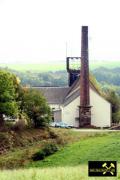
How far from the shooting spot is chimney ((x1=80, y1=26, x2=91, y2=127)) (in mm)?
68312

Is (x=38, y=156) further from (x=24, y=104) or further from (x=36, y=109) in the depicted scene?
(x=24, y=104)

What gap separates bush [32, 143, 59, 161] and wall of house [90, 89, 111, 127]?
25462 mm

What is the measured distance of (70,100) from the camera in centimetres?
7162

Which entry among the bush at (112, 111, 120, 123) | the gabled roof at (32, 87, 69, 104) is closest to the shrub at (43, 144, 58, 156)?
the bush at (112, 111, 120, 123)

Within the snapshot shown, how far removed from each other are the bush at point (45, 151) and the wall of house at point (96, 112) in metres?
25.3

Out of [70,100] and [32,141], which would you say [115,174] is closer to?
[32,141]

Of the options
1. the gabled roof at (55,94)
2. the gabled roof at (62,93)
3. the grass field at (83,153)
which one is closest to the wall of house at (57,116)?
the gabled roof at (62,93)

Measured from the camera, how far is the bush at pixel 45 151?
41469 millimetres

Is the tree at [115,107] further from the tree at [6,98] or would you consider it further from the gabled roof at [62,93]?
the tree at [6,98]

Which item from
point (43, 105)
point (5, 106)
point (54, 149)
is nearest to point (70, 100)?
point (43, 105)

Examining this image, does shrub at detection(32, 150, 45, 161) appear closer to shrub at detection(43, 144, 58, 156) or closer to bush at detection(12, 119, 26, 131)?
shrub at detection(43, 144, 58, 156)

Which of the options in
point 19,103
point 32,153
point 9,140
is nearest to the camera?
point 32,153

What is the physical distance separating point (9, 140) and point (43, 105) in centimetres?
785


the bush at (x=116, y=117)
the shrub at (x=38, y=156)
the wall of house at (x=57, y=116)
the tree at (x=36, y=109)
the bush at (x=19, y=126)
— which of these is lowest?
the bush at (x=116, y=117)
